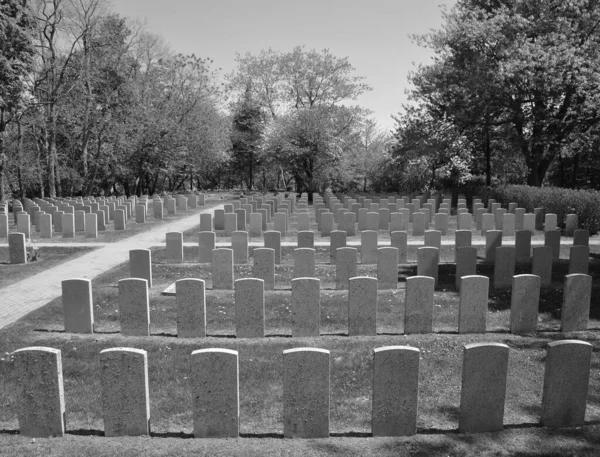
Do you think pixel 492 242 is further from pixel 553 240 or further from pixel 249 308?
pixel 249 308

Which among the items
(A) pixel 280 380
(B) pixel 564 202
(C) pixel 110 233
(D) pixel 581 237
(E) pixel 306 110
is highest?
(E) pixel 306 110

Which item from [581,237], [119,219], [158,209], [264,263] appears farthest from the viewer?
[158,209]

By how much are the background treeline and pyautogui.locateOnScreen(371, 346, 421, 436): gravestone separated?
24149mm

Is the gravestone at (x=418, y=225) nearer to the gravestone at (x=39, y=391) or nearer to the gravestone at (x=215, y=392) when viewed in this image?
the gravestone at (x=215, y=392)

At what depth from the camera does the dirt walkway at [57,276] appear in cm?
1080

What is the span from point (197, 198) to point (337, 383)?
29861 millimetres

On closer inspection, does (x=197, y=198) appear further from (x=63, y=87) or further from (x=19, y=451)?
(x=19, y=451)

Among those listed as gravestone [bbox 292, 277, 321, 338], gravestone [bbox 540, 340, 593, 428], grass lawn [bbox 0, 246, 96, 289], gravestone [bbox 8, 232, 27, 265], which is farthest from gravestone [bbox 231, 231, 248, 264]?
gravestone [bbox 540, 340, 593, 428]

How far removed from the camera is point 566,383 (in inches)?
222

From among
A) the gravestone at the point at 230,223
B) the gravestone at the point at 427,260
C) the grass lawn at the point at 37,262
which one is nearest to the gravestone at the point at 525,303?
the gravestone at the point at 427,260

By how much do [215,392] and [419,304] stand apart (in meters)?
4.39

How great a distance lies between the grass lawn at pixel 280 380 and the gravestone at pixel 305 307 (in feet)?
0.69

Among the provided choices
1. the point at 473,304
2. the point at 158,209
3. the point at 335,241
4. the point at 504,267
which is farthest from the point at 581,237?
the point at 158,209

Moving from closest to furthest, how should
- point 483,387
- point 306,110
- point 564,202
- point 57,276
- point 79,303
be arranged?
point 483,387, point 79,303, point 57,276, point 564,202, point 306,110
